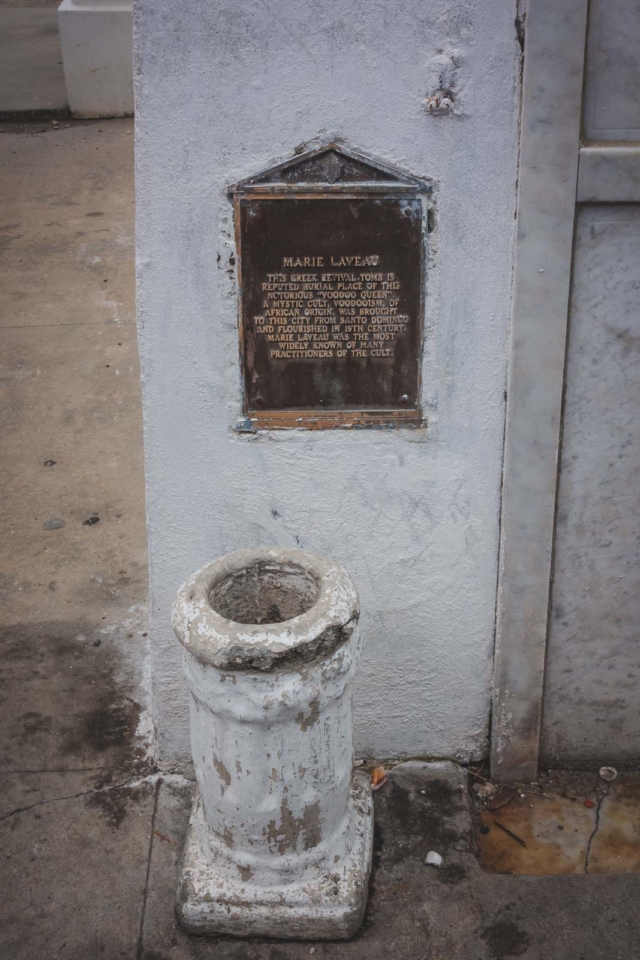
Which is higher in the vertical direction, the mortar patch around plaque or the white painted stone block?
the white painted stone block

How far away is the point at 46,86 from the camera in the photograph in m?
12.7

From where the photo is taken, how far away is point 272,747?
3.05m

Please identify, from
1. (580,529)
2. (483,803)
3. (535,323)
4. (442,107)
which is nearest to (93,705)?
(483,803)

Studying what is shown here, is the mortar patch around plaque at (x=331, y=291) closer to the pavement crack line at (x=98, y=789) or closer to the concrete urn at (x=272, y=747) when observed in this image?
the concrete urn at (x=272, y=747)

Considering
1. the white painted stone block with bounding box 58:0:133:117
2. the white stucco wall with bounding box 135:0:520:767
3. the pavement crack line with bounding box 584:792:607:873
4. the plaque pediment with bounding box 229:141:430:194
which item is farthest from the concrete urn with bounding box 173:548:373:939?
the white painted stone block with bounding box 58:0:133:117

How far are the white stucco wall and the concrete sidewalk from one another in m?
0.33

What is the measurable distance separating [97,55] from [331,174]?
30.5 feet

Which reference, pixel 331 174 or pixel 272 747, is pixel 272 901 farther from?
pixel 331 174

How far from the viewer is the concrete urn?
9.62 ft

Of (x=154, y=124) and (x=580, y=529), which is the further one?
(x=580, y=529)

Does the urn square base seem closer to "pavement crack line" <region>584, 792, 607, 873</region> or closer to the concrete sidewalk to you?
the concrete sidewalk

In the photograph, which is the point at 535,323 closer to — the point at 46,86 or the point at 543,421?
the point at 543,421

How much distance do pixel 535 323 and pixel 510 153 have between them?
1.85ft

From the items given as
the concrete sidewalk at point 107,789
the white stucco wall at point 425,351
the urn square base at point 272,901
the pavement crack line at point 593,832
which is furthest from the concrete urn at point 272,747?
the pavement crack line at point 593,832
